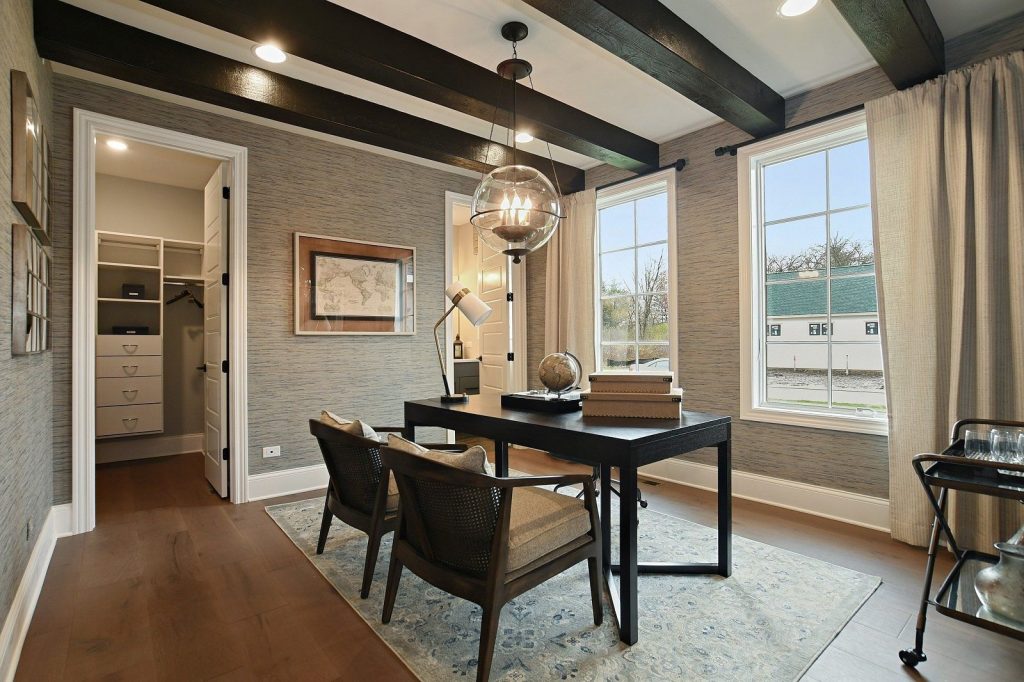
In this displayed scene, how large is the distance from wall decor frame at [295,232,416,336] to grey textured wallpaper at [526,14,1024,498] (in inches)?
90.7

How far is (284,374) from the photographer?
12.2ft

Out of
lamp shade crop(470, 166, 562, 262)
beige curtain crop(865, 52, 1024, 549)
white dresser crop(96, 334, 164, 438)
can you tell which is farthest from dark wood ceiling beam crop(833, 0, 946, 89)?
white dresser crop(96, 334, 164, 438)

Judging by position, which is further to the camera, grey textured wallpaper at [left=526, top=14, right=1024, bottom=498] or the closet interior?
the closet interior

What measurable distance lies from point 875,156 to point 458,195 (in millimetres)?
3184

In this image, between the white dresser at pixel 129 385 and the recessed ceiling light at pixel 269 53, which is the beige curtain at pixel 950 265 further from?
the white dresser at pixel 129 385

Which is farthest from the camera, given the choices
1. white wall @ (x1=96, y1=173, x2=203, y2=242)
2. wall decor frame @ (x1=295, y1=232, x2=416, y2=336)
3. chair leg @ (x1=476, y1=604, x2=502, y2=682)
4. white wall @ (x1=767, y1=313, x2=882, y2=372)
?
white wall @ (x1=96, y1=173, x2=203, y2=242)

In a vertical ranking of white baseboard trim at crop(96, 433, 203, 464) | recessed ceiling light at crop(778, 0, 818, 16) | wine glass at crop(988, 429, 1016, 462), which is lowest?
white baseboard trim at crop(96, 433, 203, 464)

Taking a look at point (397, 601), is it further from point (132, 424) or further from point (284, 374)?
point (132, 424)

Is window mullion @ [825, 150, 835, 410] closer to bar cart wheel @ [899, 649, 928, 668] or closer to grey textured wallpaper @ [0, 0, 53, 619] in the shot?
bar cart wheel @ [899, 649, 928, 668]

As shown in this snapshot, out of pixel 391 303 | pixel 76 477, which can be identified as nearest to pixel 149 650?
pixel 76 477

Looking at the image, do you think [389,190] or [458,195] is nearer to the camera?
[389,190]

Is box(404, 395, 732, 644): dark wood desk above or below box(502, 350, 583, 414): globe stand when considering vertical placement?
below

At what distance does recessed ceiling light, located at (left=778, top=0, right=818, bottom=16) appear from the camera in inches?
90.3

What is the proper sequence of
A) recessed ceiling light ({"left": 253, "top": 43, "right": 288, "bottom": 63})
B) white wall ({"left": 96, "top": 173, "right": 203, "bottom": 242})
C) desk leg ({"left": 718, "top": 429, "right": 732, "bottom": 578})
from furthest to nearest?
white wall ({"left": 96, "top": 173, "right": 203, "bottom": 242}) → recessed ceiling light ({"left": 253, "top": 43, "right": 288, "bottom": 63}) → desk leg ({"left": 718, "top": 429, "right": 732, "bottom": 578})
